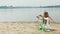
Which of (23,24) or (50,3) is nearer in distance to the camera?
(23,24)

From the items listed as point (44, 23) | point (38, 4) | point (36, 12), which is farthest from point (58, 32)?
point (38, 4)

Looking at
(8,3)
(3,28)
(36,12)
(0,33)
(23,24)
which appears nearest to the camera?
(0,33)

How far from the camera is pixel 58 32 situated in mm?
4438

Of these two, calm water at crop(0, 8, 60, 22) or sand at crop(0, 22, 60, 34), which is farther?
calm water at crop(0, 8, 60, 22)

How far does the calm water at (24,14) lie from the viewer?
601 centimetres

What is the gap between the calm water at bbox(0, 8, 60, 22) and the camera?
601cm

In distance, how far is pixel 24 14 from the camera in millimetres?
6633

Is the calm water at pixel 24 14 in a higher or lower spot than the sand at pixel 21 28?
higher

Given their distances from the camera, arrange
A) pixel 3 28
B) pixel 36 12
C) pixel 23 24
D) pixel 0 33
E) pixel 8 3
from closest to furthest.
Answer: pixel 0 33 → pixel 3 28 → pixel 23 24 → pixel 36 12 → pixel 8 3

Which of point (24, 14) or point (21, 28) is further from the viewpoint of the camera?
point (24, 14)

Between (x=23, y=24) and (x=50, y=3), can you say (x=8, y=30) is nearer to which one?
(x=23, y=24)

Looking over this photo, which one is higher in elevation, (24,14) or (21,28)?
(24,14)

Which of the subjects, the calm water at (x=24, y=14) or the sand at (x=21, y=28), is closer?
the sand at (x=21, y=28)

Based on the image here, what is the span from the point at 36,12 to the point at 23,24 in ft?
5.77
